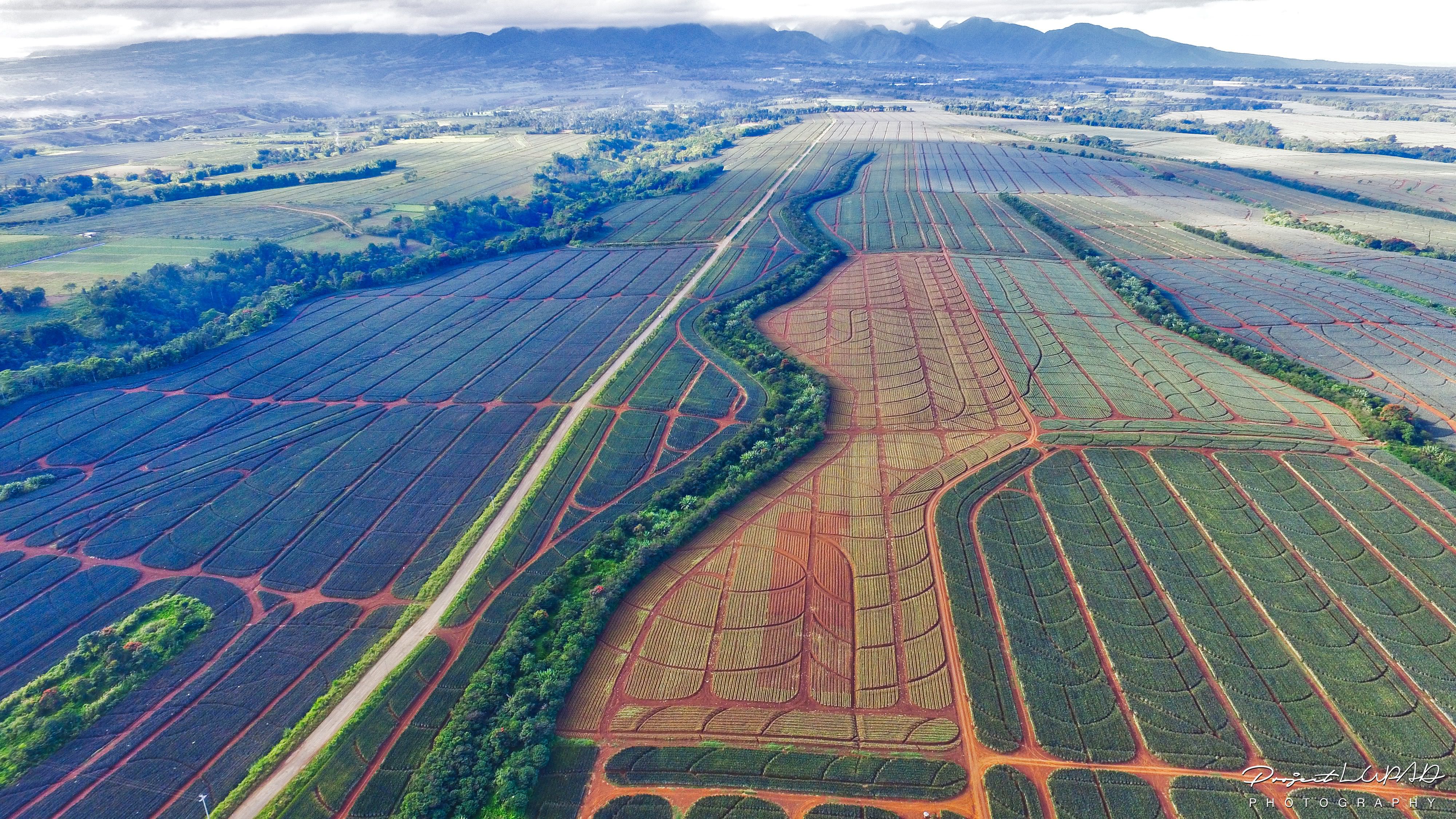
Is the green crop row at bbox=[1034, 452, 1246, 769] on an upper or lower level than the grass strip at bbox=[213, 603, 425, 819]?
upper

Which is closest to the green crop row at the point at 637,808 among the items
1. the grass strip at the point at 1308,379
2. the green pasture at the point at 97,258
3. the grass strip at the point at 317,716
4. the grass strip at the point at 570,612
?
the grass strip at the point at 570,612

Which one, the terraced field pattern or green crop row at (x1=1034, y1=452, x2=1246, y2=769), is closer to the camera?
the terraced field pattern

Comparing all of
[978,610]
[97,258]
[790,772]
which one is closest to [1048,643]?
[978,610]

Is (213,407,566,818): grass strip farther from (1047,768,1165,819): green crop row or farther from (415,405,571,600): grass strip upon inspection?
(1047,768,1165,819): green crop row

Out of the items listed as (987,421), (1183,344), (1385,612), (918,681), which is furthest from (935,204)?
(918,681)

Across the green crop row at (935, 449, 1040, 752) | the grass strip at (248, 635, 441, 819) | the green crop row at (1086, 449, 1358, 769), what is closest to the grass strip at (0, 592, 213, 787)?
the grass strip at (248, 635, 441, 819)

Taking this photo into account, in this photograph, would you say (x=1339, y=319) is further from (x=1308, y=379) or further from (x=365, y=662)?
(x=365, y=662)

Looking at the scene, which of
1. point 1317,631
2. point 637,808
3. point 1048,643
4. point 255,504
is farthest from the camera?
point 255,504
